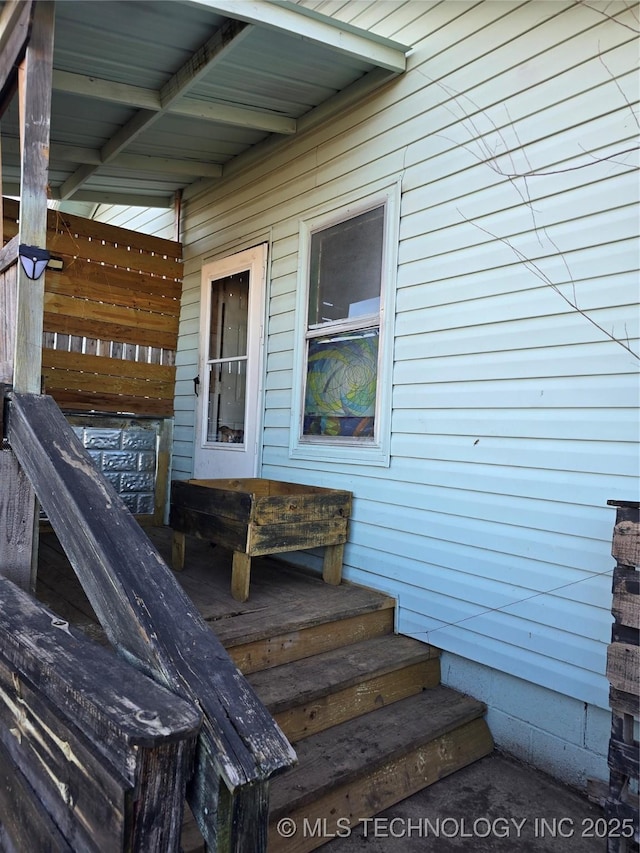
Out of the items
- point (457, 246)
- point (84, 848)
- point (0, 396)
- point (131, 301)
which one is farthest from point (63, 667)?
point (131, 301)

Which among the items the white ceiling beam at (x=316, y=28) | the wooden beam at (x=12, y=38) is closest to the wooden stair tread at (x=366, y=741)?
the wooden beam at (x=12, y=38)

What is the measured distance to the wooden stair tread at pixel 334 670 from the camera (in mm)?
2207

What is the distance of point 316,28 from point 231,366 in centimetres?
231

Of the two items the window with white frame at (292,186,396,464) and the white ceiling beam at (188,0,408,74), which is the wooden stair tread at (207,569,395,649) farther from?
the white ceiling beam at (188,0,408,74)

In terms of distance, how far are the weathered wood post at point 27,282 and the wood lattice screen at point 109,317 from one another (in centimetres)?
241

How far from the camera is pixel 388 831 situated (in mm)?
1988

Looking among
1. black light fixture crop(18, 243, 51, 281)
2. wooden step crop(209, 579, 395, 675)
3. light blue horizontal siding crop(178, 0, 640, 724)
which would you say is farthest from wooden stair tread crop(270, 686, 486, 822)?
black light fixture crop(18, 243, 51, 281)

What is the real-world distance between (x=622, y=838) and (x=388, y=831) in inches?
28.9

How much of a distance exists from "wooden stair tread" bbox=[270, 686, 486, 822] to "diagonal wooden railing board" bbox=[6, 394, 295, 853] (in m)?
0.73

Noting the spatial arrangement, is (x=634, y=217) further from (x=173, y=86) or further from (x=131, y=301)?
(x=131, y=301)

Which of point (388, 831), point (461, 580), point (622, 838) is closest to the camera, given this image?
point (622, 838)

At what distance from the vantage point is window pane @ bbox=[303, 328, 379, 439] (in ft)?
10.6

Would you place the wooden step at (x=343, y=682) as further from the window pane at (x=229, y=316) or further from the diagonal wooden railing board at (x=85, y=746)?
the window pane at (x=229, y=316)

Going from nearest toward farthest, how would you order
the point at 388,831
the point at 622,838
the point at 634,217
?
A: the point at 622,838 < the point at 388,831 < the point at 634,217
